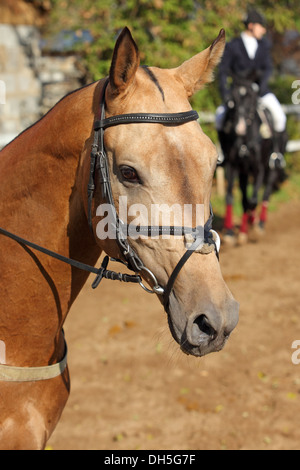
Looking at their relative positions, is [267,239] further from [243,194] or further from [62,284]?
[62,284]

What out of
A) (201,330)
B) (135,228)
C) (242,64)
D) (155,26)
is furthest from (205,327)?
(155,26)

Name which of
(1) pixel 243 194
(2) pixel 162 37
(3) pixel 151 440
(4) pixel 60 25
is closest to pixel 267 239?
(1) pixel 243 194

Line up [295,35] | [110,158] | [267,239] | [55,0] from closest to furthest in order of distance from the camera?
[110,158] < [267,239] < [55,0] < [295,35]

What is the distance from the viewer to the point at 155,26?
1069cm

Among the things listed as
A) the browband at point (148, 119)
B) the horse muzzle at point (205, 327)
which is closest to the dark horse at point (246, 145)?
the browband at point (148, 119)

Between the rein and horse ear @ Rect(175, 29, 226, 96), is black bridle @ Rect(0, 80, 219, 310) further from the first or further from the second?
horse ear @ Rect(175, 29, 226, 96)

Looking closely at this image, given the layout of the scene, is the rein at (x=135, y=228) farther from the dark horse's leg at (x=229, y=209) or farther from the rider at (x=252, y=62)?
the rider at (x=252, y=62)

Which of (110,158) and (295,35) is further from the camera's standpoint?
(295,35)

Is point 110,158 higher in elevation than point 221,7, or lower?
higher

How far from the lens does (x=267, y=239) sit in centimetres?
936

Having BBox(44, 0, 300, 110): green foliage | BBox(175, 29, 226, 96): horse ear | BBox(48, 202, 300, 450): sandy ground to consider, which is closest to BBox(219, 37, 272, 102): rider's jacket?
BBox(44, 0, 300, 110): green foliage

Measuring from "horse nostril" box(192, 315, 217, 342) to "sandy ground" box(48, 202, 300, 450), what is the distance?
1111 mm
